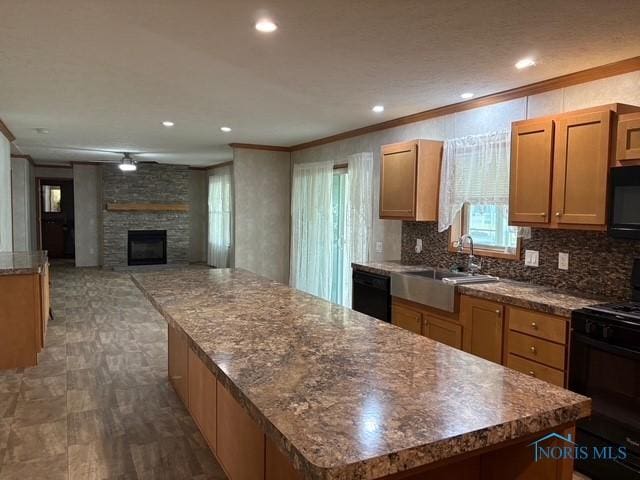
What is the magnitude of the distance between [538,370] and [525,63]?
199cm

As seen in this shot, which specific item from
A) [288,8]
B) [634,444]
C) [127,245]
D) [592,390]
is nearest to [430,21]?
[288,8]

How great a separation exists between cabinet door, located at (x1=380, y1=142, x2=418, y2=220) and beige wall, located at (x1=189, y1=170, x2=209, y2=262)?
8.55 m

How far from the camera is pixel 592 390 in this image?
8.46ft

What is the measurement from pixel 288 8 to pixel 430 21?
74 cm

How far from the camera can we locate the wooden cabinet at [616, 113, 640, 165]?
263 centimetres

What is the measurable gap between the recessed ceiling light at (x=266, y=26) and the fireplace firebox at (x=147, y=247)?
9.73m

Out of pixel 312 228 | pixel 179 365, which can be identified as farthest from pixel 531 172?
pixel 312 228

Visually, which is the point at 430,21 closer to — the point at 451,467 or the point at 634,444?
the point at 451,467

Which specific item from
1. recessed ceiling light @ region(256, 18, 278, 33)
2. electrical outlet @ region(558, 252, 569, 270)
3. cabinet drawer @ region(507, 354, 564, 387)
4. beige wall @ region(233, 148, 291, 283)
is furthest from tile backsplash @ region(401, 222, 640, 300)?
beige wall @ region(233, 148, 291, 283)

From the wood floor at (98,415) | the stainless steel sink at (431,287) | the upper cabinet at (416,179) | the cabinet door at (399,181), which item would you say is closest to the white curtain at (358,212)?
the cabinet door at (399,181)

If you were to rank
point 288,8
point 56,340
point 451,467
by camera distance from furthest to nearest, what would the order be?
point 56,340 < point 288,8 < point 451,467

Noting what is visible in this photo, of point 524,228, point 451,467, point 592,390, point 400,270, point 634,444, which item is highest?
point 524,228

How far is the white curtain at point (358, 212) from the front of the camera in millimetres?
5547

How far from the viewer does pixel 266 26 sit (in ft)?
8.16
